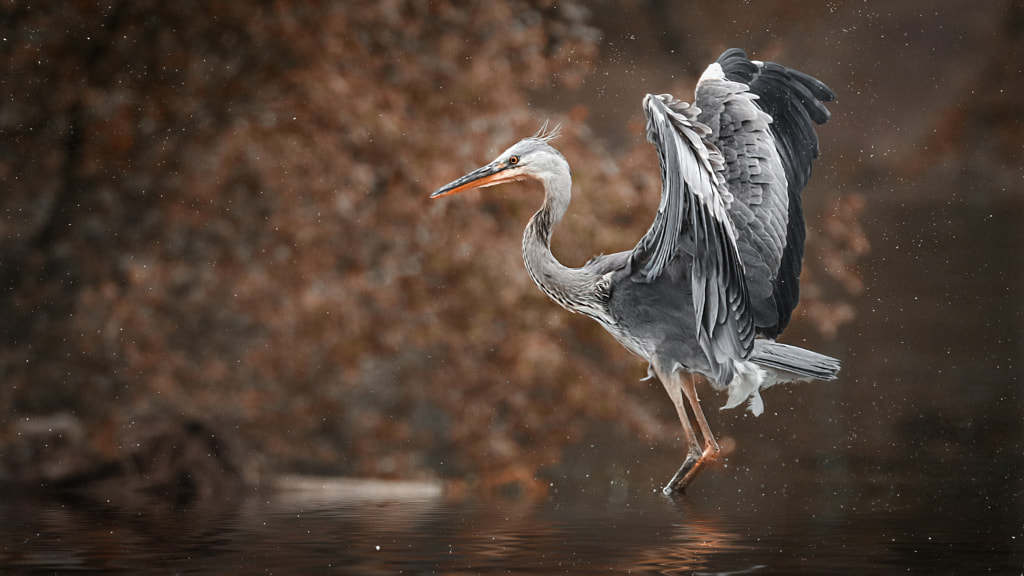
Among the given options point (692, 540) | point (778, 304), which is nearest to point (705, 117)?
point (778, 304)

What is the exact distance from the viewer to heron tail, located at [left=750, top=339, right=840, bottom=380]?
4.40 meters

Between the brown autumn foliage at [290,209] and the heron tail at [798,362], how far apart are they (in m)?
2.48

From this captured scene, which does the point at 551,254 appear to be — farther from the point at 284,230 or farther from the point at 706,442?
the point at 284,230

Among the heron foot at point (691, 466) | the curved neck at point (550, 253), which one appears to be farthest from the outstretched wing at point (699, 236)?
the heron foot at point (691, 466)

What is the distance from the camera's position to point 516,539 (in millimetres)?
3287

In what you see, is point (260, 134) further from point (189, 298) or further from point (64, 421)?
point (64, 421)

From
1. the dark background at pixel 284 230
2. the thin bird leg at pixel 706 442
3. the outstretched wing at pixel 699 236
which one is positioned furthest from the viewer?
the dark background at pixel 284 230

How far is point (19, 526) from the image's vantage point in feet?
12.0

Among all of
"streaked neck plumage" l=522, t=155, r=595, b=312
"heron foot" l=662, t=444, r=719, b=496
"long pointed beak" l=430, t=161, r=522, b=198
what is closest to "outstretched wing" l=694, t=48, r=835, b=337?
"heron foot" l=662, t=444, r=719, b=496

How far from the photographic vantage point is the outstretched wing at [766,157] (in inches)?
165

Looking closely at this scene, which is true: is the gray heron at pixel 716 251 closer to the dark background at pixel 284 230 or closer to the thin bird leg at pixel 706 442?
the thin bird leg at pixel 706 442

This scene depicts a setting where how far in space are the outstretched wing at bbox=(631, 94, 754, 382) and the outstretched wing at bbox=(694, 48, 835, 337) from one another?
25 cm

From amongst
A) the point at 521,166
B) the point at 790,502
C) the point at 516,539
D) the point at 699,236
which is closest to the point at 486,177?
the point at 521,166

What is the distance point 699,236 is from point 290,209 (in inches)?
152
